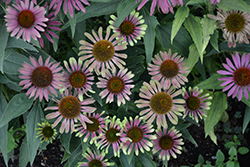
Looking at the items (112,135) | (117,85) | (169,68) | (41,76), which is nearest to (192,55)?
(169,68)

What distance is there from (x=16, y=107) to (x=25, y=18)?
37cm

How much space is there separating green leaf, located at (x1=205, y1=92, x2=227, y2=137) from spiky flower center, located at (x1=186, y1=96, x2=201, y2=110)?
0.27ft

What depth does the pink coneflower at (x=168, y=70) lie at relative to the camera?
108cm

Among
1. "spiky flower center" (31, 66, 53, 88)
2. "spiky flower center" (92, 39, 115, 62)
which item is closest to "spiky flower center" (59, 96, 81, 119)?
"spiky flower center" (31, 66, 53, 88)

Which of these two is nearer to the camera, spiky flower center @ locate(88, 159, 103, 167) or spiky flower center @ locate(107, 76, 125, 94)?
spiky flower center @ locate(107, 76, 125, 94)

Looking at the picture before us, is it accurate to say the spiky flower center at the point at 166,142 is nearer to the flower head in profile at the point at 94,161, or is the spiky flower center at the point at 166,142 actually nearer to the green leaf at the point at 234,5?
the flower head in profile at the point at 94,161

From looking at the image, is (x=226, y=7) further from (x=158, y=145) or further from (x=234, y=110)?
(x=234, y=110)

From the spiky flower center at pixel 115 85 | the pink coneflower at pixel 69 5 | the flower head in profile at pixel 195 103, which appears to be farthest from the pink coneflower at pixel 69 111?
the flower head in profile at pixel 195 103

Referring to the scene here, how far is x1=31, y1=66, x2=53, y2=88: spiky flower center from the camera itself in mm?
952

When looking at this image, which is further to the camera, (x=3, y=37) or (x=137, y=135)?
(x=137, y=135)

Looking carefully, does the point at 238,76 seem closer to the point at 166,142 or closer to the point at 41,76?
the point at 166,142

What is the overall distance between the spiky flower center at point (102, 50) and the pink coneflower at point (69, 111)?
0.19 m

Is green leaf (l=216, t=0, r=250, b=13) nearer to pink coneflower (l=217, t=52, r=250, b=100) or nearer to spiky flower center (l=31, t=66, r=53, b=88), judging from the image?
pink coneflower (l=217, t=52, r=250, b=100)

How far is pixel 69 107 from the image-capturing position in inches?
39.4
